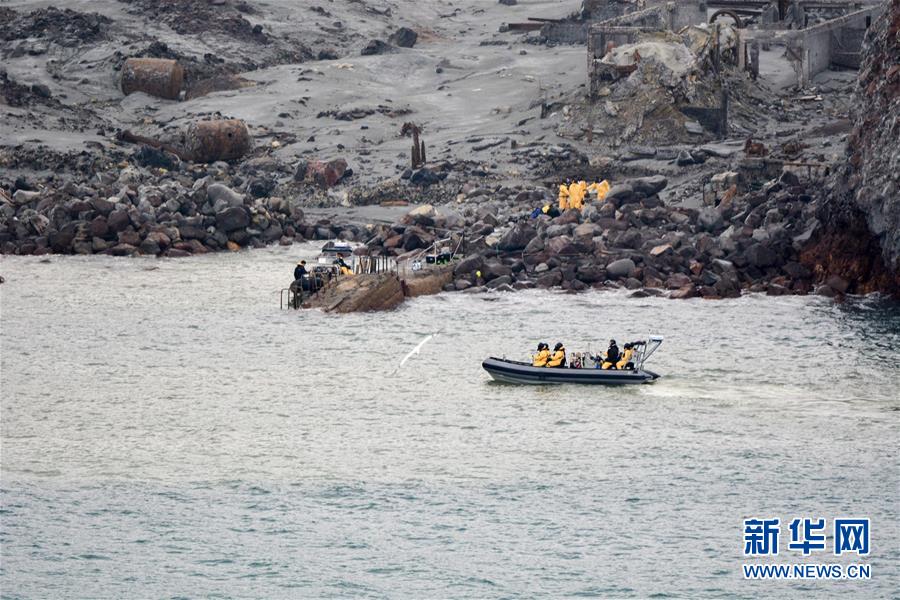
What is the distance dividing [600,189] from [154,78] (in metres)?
41.0

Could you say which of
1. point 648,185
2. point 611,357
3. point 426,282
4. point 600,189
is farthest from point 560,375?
point 600,189

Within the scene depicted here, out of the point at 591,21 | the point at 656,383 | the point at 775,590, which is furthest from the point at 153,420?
the point at 591,21

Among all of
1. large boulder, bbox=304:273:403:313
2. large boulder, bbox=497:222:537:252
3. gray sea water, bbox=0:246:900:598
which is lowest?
gray sea water, bbox=0:246:900:598

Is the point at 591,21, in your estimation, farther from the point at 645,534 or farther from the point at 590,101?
the point at 645,534

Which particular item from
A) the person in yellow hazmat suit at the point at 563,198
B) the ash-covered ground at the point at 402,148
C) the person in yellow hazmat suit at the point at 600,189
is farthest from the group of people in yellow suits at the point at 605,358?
the person in yellow hazmat suit at the point at 600,189

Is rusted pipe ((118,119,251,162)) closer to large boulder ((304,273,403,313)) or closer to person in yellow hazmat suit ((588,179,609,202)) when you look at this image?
person in yellow hazmat suit ((588,179,609,202))

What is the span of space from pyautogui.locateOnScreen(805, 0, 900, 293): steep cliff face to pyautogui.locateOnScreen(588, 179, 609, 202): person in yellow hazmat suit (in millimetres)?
13097

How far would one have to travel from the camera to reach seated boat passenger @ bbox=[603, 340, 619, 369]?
57.0 meters

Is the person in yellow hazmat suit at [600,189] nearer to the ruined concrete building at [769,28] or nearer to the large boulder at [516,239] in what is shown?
the large boulder at [516,239]

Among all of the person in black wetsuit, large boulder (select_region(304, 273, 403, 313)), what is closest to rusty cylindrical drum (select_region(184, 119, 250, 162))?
the person in black wetsuit

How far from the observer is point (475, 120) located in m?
102

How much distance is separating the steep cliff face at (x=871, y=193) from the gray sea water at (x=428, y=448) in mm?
2415

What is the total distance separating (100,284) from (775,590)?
42.8 meters

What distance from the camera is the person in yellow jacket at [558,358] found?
57.1 metres
